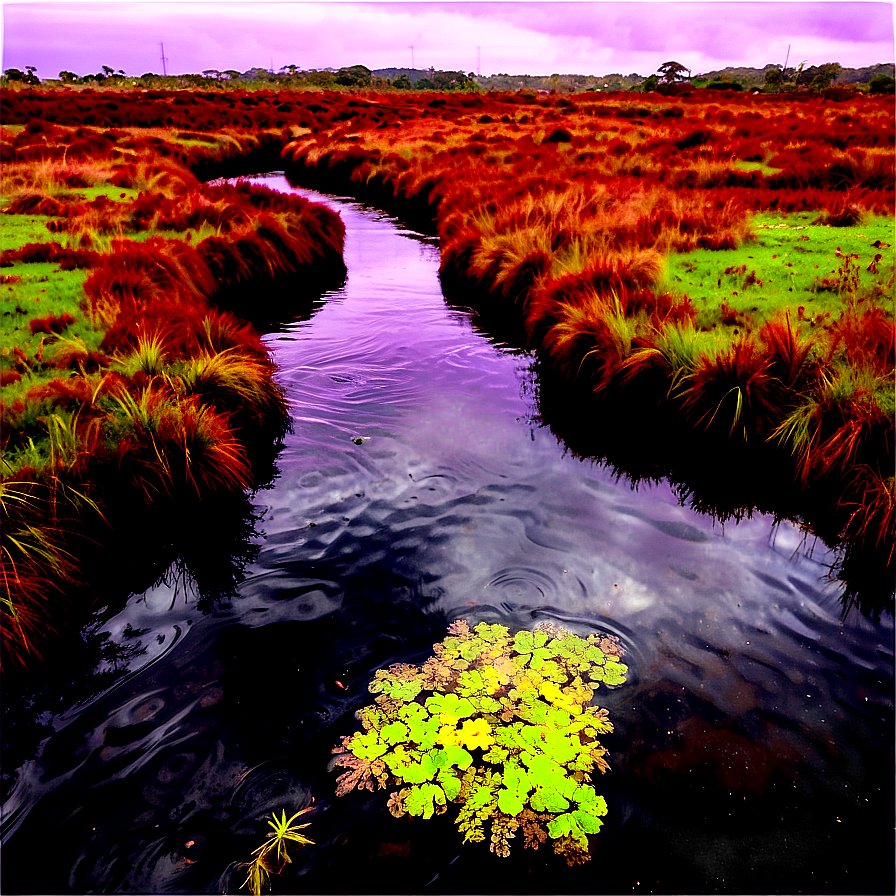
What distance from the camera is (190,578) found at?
211 inches

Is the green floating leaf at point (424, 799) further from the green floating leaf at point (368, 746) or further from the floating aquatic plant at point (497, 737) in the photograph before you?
the green floating leaf at point (368, 746)

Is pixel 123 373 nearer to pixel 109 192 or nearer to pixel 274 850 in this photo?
pixel 274 850

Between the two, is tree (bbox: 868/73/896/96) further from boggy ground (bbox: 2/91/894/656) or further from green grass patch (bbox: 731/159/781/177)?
green grass patch (bbox: 731/159/781/177)

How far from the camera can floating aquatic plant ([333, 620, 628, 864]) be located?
135 inches

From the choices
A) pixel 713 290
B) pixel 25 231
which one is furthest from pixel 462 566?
pixel 25 231

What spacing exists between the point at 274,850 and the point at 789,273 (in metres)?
10.2

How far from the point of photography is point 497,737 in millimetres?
3781

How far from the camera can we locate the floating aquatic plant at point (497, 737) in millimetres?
3422

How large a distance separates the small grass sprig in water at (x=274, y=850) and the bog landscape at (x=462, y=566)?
0.02 metres

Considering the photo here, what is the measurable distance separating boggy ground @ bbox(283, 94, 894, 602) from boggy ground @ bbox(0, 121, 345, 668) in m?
3.96

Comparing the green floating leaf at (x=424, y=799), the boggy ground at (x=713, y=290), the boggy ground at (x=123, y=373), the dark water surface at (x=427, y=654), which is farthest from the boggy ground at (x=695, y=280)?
the green floating leaf at (x=424, y=799)

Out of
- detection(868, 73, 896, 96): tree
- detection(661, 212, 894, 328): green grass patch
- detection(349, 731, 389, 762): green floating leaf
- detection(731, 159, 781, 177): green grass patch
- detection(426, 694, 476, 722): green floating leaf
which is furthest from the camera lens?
detection(868, 73, 896, 96): tree

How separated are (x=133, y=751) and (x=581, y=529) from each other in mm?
4044

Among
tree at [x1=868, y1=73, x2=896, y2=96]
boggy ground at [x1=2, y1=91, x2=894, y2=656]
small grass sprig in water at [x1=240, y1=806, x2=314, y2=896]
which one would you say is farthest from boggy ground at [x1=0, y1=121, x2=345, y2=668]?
tree at [x1=868, y1=73, x2=896, y2=96]
